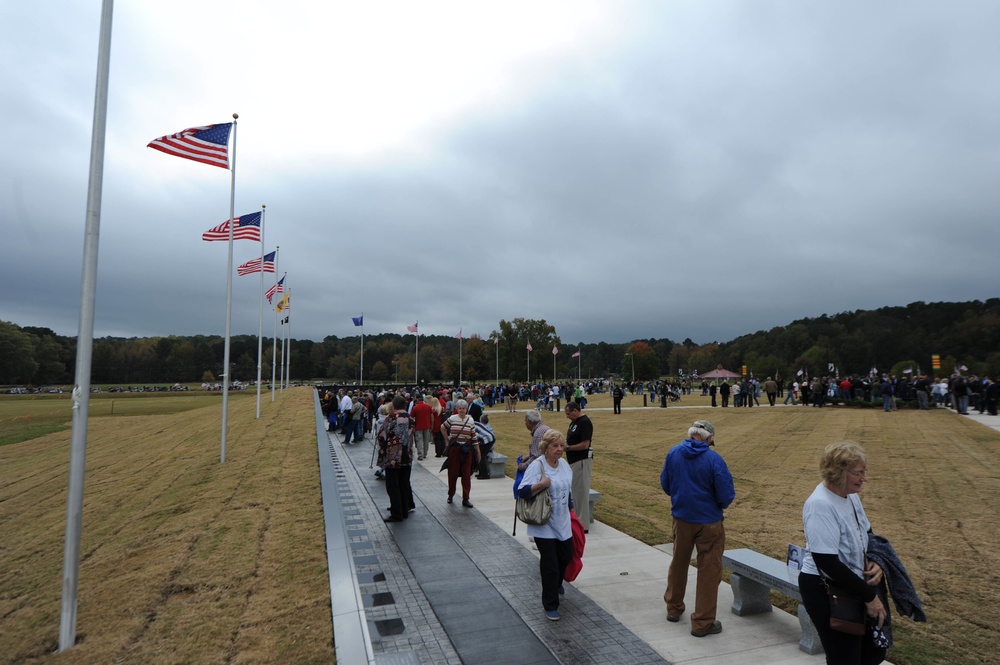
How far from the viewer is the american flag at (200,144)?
9867mm

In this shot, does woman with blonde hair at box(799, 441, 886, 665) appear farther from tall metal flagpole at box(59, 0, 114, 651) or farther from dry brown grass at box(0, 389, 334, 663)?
tall metal flagpole at box(59, 0, 114, 651)

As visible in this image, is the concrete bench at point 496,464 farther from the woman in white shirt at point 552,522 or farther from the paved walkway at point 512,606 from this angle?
the woman in white shirt at point 552,522

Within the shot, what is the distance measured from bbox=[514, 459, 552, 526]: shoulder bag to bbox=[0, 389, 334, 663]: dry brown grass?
6.47 feet

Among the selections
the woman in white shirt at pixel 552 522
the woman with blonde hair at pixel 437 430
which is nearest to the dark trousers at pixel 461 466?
the woman in white shirt at pixel 552 522

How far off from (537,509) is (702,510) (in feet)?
4.79

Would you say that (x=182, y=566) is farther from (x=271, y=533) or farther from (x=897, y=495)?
(x=897, y=495)

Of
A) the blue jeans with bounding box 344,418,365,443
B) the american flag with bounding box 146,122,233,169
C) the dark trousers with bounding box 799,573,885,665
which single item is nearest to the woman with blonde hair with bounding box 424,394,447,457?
the blue jeans with bounding box 344,418,365,443

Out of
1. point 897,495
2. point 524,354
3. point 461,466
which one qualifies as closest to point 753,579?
point 461,466

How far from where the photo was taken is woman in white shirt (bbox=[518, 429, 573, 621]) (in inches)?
209

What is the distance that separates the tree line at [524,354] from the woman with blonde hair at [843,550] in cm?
7103

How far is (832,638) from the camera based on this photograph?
314 cm

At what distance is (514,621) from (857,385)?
35.7 metres

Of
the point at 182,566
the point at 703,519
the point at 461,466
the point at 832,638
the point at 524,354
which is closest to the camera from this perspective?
the point at 832,638

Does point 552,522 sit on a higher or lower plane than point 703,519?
lower
